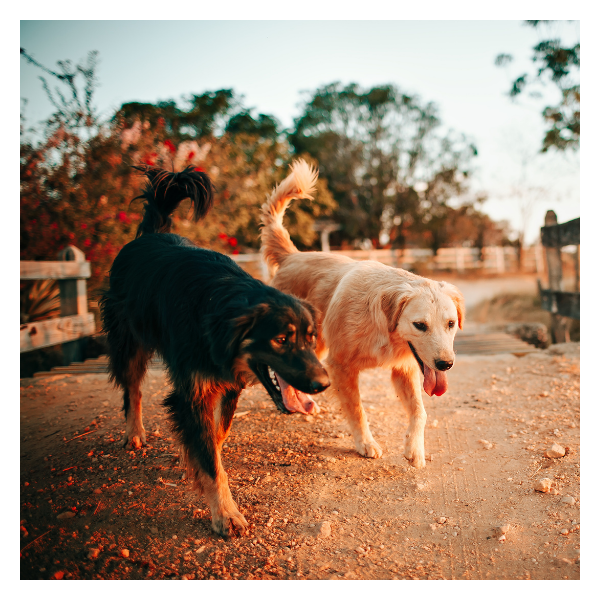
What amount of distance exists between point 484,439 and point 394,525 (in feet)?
4.80

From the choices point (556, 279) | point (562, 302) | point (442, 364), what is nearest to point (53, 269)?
point (442, 364)

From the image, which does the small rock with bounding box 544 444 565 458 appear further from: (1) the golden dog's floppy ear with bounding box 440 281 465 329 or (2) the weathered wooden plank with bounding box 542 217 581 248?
(2) the weathered wooden plank with bounding box 542 217 581 248

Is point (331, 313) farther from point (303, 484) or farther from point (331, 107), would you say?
point (331, 107)

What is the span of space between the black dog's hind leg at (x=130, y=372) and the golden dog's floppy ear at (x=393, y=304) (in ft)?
6.19

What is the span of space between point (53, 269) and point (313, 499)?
475 centimetres

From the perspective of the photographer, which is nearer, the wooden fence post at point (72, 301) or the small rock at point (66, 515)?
the small rock at point (66, 515)

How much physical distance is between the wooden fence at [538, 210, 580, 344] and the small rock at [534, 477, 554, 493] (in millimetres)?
4441

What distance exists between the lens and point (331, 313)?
3.84 m

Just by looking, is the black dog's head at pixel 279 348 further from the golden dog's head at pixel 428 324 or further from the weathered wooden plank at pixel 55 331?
the weathered wooden plank at pixel 55 331

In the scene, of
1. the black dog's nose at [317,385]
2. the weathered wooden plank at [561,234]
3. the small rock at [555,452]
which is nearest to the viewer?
the black dog's nose at [317,385]

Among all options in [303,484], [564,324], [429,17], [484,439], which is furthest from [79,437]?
[564,324]

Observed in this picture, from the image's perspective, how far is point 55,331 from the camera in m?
5.93

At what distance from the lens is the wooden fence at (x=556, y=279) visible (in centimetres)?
674

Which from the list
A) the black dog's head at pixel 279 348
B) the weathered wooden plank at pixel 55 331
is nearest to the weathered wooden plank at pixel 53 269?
the weathered wooden plank at pixel 55 331
